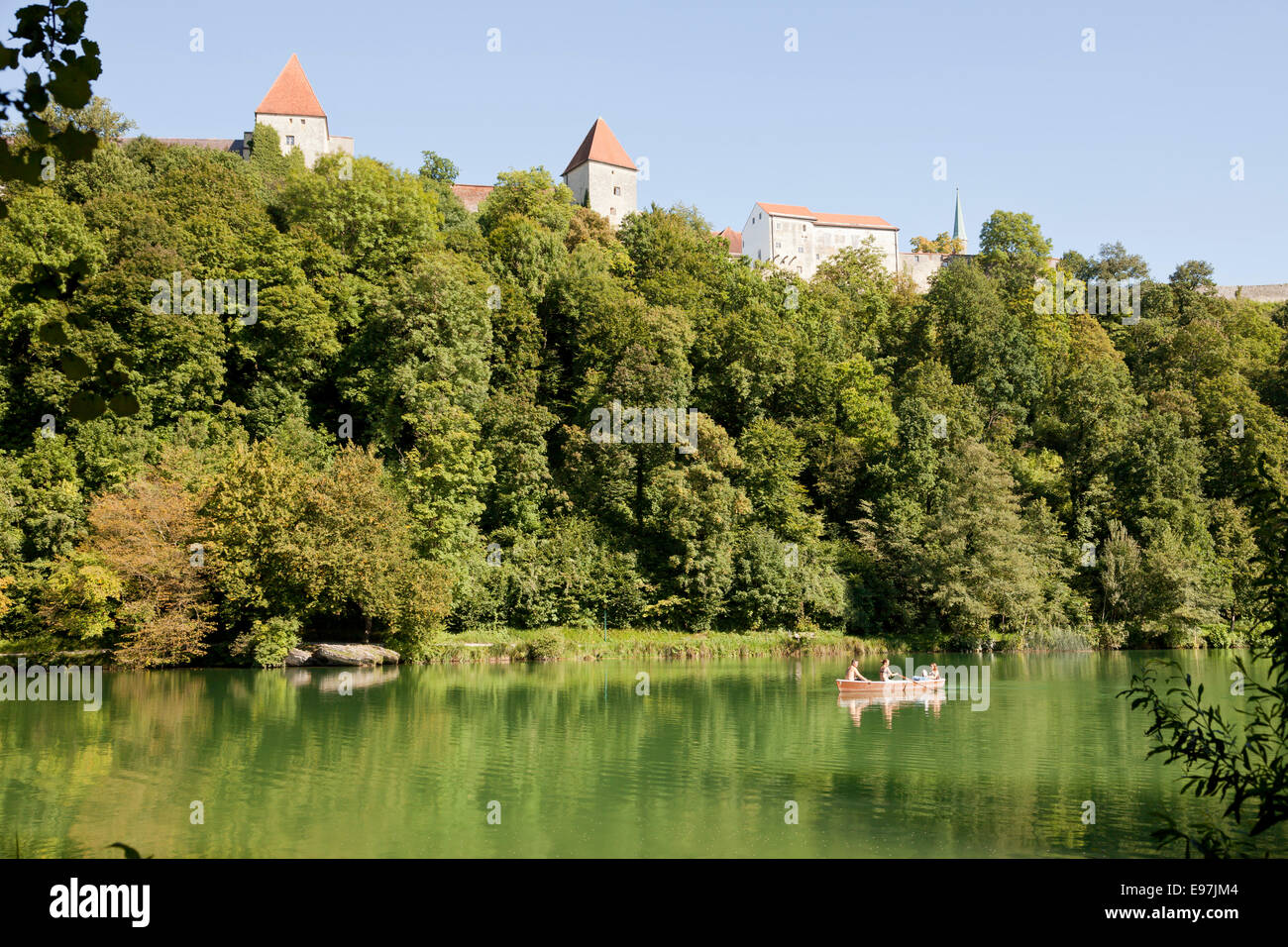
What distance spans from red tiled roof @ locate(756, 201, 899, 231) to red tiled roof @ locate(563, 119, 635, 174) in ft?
53.7

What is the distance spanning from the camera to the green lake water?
1223 centimetres

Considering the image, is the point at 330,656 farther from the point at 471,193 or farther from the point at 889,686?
the point at 471,193

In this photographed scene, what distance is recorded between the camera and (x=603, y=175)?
77.5 m

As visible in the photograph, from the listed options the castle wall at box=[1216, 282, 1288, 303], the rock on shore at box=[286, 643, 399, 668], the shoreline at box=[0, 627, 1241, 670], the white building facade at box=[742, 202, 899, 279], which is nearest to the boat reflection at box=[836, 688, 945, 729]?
the shoreline at box=[0, 627, 1241, 670]

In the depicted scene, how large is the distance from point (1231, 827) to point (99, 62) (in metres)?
14.0

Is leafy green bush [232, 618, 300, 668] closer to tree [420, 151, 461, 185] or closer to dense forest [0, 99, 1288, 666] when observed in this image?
dense forest [0, 99, 1288, 666]

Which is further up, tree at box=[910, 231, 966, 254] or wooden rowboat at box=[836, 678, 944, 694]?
tree at box=[910, 231, 966, 254]

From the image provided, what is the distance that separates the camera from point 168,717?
21891 millimetres

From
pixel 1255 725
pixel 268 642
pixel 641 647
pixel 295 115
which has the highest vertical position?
pixel 295 115

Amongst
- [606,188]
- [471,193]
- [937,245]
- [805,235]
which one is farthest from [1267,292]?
[471,193]

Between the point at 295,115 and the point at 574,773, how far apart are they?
6803cm

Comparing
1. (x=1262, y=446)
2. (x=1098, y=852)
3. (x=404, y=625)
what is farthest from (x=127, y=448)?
(x=1262, y=446)

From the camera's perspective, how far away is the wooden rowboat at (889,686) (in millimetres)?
27328
